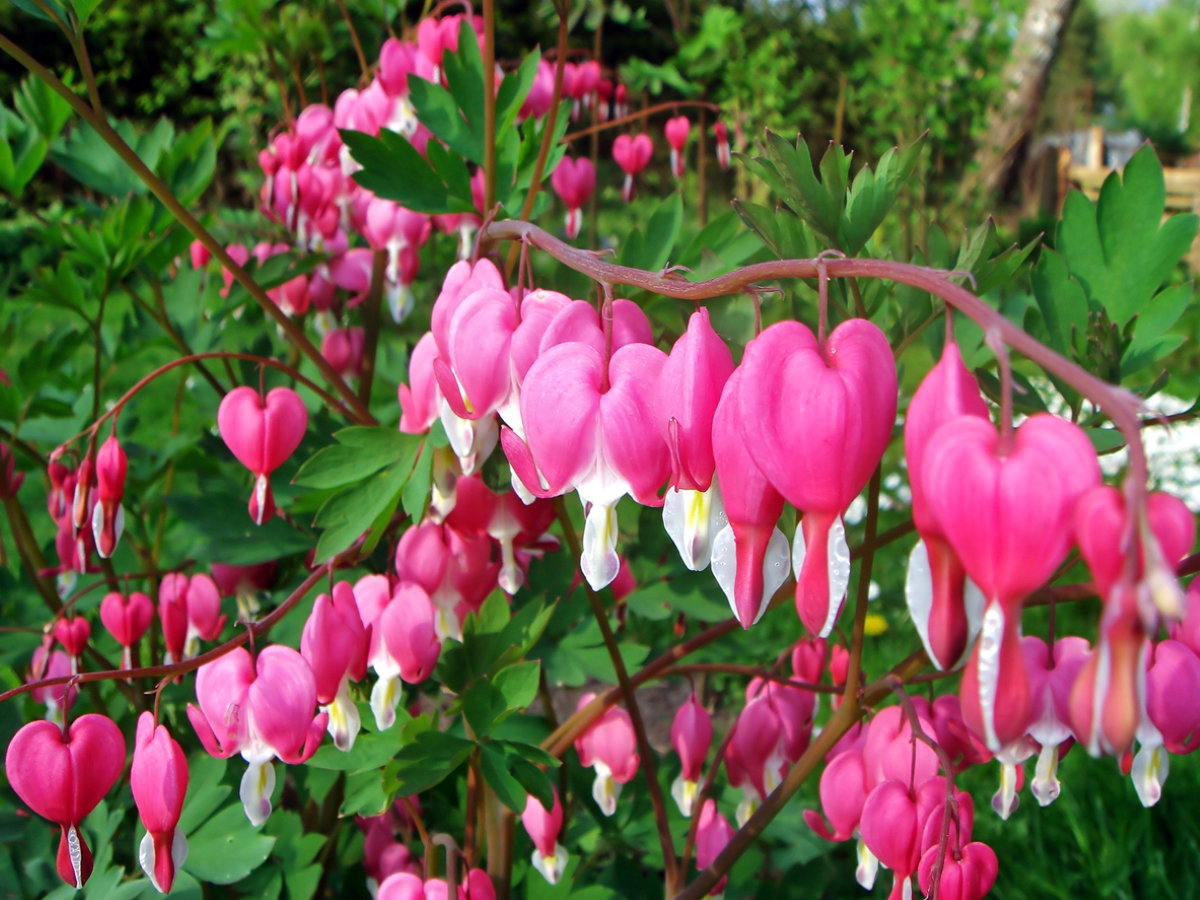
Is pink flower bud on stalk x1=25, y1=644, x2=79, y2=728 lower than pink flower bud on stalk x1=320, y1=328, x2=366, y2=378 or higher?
lower

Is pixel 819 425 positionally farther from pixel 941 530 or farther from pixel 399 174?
pixel 399 174

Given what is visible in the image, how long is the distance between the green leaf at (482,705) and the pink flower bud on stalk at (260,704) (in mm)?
137

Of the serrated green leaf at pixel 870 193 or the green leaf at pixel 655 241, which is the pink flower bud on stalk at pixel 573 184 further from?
the serrated green leaf at pixel 870 193

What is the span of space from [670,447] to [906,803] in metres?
0.40

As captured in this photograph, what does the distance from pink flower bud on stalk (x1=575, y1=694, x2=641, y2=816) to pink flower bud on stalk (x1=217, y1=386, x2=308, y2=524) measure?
16.9 inches

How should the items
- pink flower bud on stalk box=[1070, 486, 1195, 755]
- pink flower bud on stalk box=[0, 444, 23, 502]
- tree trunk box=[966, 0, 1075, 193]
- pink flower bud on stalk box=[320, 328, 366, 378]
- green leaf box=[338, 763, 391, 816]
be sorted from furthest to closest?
tree trunk box=[966, 0, 1075, 193], pink flower bud on stalk box=[320, 328, 366, 378], pink flower bud on stalk box=[0, 444, 23, 502], green leaf box=[338, 763, 391, 816], pink flower bud on stalk box=[1070, 486, 1195, 755]

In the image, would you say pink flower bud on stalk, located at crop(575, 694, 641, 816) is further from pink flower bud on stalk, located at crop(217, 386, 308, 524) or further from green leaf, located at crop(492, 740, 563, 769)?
pink flower bud on stalk, located at crop(217, 386, 308, 524)

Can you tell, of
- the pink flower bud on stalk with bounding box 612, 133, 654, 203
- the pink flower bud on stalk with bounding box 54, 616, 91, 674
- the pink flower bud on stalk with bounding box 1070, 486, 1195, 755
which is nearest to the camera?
the pink flower bud on stalk with bounding box 1070, 486, 1195, 755

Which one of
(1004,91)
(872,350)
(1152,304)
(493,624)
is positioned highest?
(872,350)

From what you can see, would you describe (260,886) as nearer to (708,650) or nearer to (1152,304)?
(708,650)

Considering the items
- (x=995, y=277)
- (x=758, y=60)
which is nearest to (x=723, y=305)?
(x=995, y=277)

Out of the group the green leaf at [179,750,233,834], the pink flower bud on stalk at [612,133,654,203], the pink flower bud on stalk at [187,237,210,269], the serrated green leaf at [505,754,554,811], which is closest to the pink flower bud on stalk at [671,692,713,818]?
the serrated green leaf at [505,754,554,811]

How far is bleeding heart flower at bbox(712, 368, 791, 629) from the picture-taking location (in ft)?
1.53

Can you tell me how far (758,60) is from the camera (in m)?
6.38
